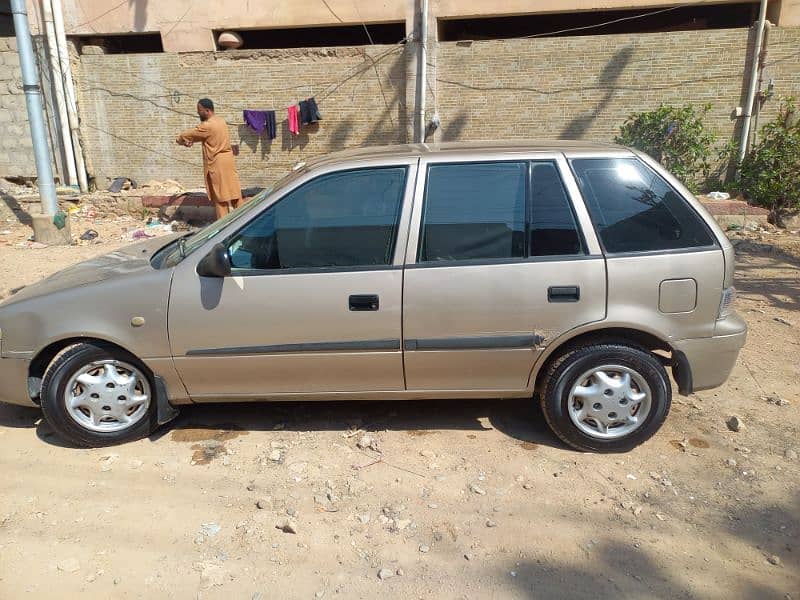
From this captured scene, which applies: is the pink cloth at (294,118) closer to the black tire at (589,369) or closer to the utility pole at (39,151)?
the utility pole at (39,151)

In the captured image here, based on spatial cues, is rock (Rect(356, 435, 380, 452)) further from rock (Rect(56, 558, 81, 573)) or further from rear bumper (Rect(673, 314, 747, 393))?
rear bumper (Rect(673, 314, 747, 393))

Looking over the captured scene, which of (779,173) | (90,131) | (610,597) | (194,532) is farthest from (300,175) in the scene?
(90,131)

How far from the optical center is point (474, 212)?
10.8 ft

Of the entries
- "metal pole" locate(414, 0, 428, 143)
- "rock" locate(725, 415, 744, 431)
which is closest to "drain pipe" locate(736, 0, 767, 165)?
"metal pole" locate(414, 0, 428, 143)

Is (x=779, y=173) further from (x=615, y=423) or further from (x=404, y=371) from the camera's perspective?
(x=404, y=371)

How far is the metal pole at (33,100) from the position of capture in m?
8.73

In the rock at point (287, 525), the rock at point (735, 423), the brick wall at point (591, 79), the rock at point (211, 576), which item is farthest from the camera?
the brick wall at point (591, 79)

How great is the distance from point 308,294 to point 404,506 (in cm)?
121

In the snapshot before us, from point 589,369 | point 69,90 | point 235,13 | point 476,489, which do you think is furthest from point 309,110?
point 476,489

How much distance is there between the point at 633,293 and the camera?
322 centimetres

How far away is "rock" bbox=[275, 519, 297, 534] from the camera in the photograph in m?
2.85

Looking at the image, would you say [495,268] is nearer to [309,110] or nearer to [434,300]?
[434,300]

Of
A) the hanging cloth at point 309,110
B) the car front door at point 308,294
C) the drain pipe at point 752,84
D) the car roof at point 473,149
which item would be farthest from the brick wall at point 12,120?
the drain pipe at point 752,84

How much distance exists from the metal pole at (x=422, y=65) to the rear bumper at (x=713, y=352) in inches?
358
